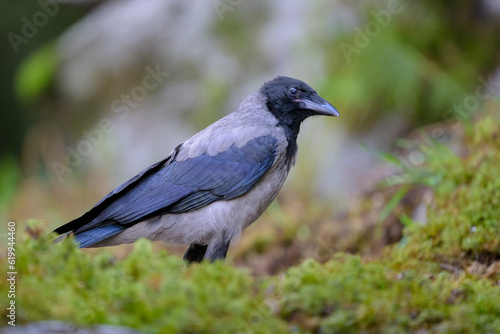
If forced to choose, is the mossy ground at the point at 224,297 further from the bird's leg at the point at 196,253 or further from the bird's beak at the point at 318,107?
the bird's beak at the point at 318,107

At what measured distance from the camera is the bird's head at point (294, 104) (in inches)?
189

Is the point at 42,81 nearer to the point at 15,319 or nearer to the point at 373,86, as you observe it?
the point at 373,86

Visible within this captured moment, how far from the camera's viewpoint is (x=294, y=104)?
191 inches

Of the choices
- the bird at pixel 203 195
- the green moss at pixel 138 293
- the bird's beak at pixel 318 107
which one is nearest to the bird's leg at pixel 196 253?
the bird at pixel 203 195

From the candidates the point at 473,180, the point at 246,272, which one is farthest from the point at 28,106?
the point at 246,272

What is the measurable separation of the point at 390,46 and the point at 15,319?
7394mm

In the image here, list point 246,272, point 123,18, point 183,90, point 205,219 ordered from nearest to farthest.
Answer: point 246,272
point 205,219
point 183,90
point 123,18

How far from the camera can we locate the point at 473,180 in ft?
16.2

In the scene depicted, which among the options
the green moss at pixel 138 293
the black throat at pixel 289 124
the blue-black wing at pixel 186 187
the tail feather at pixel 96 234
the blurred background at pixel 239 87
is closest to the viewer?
the green moss at pixel 138 293

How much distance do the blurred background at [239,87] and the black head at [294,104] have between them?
1.92 meters

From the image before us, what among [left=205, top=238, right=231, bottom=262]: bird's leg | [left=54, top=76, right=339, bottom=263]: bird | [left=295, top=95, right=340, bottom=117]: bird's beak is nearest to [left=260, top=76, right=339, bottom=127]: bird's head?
[left=295, top=95, right=340, bottom=117]: bird's beak

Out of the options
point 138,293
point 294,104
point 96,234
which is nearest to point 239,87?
point 294,104

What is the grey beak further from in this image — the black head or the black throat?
the black throat

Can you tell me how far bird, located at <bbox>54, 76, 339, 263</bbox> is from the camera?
4363 millimetres
